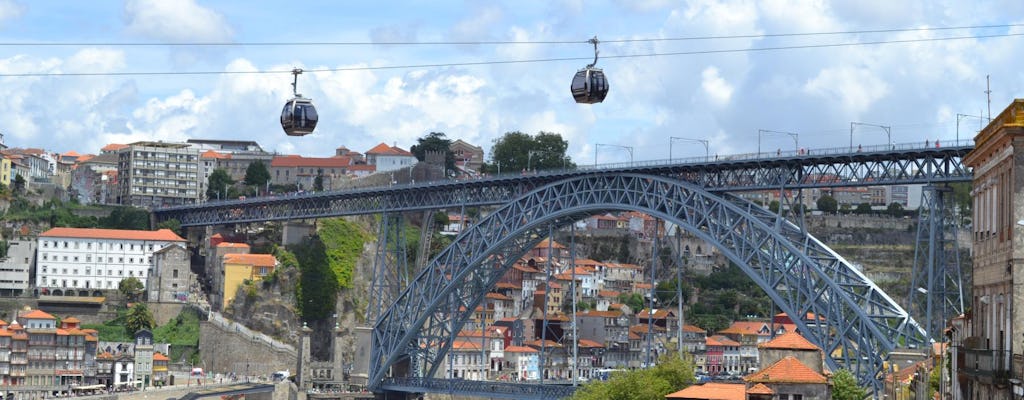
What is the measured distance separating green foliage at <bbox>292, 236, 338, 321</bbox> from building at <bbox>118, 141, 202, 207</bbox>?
2477 centimetres

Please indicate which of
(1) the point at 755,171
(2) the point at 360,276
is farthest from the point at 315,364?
(1) the point at 755,171

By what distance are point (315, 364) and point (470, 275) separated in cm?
1997

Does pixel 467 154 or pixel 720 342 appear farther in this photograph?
pixel 467 154

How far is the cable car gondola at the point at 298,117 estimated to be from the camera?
4581 centimetres

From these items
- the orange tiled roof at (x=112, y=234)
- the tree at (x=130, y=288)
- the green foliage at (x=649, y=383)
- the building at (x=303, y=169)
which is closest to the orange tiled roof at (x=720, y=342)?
the orange tiled roof at (x=112, y=234)

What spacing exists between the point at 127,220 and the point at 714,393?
8062 centimetres

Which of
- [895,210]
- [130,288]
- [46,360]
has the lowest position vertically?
[46,360]

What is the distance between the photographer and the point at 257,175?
139625 millimetres

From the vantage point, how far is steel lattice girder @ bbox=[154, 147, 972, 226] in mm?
63719

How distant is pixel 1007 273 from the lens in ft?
74.6

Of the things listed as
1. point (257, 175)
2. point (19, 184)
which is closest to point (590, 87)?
point (19, 184)

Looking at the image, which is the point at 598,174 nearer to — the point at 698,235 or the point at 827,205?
the point at 698,235

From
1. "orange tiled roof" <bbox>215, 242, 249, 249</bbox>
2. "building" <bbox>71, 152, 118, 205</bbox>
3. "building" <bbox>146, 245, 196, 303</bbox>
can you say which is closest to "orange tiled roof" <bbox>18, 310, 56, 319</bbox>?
"building" <bbox>146, 245, 196, 303</bbox>

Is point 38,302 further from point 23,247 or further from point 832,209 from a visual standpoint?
point 832,209
